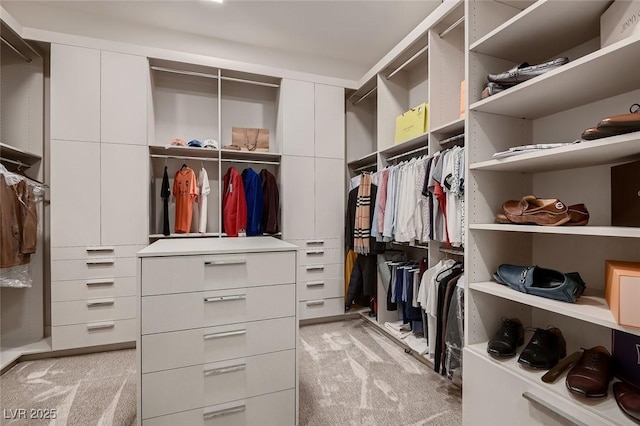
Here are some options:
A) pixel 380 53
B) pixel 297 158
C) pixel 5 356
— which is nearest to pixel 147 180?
pixel 297 158

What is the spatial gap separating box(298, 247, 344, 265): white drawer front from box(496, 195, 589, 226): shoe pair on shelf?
6.62 ft

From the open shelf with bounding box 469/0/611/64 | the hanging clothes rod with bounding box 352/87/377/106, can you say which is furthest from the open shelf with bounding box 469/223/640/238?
the hanging clothes rod with bounding box 352/87/377/106

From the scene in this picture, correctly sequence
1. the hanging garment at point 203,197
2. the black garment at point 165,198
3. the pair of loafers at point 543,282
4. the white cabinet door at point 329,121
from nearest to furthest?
the pair of loafers at point 543,282, the black garment at point 165,198, the hanging garment at point 203,197, the white cabinet door at point 329,121

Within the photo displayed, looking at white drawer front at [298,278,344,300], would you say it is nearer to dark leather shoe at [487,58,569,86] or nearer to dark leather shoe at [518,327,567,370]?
dark leather shoe at [518,327,567,370]

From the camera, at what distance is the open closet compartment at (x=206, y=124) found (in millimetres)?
2898

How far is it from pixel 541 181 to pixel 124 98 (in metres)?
3.24

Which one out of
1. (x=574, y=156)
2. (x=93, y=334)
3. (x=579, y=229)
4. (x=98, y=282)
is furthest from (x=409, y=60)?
(x=93, y=334)

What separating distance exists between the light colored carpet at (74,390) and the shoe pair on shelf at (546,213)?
7.54 ft

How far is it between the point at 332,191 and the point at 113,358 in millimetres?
2493

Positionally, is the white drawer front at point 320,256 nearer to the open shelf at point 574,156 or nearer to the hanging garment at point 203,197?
the hanging garment at point 203,197

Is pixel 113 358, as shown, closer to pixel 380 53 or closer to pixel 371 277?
pixel 371 277

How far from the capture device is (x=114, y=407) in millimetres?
1746

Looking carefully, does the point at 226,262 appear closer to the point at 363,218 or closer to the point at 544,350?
the point at 544,350

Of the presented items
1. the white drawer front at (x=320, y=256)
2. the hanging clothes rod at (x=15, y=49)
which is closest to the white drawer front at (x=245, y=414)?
the white drawer front at (x=320, y=256)
